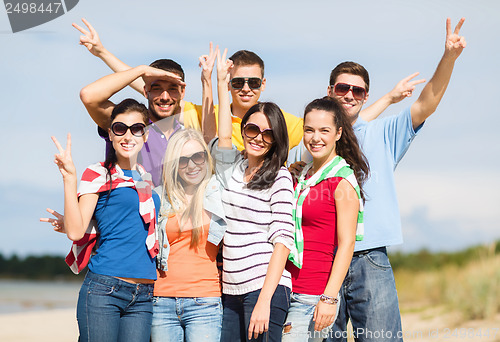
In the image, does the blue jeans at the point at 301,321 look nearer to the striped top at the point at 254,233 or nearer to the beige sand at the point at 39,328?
the striped top at the point at 254,233

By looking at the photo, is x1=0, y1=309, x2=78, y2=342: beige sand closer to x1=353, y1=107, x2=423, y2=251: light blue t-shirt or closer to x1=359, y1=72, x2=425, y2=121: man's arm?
x1=359, y1=72, x2=425, y2=121: man's arm

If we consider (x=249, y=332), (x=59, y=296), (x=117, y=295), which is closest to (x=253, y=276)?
(x=249, y=332)

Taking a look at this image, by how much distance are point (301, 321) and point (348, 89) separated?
1.84 meters

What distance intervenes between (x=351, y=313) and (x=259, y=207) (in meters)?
1.21

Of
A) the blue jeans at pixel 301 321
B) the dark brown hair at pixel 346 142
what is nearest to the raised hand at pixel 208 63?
the dark brown hair at pixel 346 142

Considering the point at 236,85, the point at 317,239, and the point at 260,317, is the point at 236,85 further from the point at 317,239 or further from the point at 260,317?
the point at 260,317

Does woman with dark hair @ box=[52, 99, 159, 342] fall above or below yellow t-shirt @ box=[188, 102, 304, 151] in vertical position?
below

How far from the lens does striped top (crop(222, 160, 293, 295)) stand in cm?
327

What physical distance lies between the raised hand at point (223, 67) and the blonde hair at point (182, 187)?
0.49m

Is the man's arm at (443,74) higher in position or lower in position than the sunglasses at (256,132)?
higher

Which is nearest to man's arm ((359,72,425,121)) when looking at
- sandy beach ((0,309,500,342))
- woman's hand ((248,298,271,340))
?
woman's hand ((248,298,271,340))

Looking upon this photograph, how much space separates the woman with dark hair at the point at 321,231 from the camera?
3.34 meters

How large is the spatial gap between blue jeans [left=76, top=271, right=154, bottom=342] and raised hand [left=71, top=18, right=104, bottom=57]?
1787 millimetres

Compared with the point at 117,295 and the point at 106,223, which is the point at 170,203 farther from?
the point at 117,295
